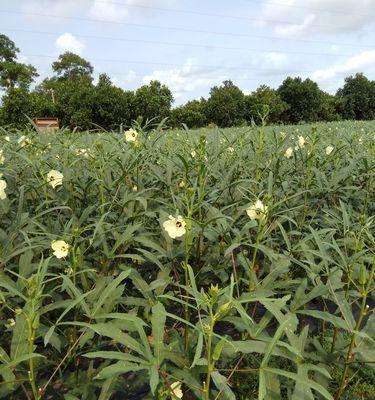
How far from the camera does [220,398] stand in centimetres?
120

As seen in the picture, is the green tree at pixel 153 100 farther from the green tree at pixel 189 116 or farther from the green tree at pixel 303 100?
the green tree at pixel 303 100

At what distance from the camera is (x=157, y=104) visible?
30609mm

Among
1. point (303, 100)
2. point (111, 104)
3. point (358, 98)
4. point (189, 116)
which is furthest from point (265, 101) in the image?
point (358, 98)

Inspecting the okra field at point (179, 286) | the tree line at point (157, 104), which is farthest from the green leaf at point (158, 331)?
the tree line at point (157, 104)

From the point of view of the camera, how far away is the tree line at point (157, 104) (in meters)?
30.0

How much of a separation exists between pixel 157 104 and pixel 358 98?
118 ft

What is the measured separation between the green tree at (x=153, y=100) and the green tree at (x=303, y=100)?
17.7 metres

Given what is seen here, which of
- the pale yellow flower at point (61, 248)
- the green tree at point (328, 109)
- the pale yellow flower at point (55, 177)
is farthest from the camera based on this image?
the green tree at point (328, 109)

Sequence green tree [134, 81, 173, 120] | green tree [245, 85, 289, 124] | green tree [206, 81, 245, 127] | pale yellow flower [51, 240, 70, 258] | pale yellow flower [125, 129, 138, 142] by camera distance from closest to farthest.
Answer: pale yellow flower [51, 240, 70, 258] < pale yellow flower [125, 129, 138, 142] < green tree [134, 81, 173, 120] < green tree [206, 81, 245, 127] < green tree [245, 85, 289, 124]

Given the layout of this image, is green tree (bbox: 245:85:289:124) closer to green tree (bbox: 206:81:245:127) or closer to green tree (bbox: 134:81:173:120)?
green tree (bbox: 206:81:245:127)

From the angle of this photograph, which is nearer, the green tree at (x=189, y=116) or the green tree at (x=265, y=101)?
the green tree at (x=189, y=116)

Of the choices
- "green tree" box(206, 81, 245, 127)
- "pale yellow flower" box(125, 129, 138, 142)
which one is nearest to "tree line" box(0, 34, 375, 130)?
"green tree" box(206, 81, 245, 127)

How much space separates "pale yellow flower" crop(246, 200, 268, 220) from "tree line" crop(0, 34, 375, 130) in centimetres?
1814

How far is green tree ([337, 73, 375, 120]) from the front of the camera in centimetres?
5388
